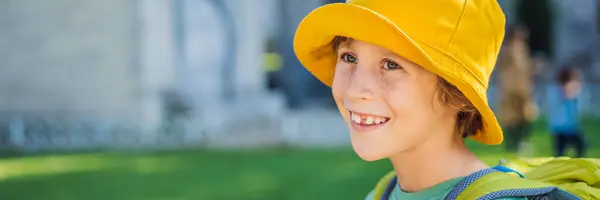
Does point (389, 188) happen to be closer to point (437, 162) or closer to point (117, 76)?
point (437, 162)

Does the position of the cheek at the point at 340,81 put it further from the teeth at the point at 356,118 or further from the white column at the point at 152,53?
the white column at the point at 152,53

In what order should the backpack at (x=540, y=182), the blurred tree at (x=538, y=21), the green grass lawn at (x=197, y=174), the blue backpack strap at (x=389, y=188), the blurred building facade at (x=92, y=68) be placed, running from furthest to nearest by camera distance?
1. the blurred tree at (x=538, y=21)
2. the blurred building facade at (x=92, y=68)
3. the green grass lawn at (x=197, y=174)
4. the blue backpack strap at (x=389, y=188)
5. the backpack at (x=540, y=182)

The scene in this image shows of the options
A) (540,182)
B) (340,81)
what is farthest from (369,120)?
(540,182)

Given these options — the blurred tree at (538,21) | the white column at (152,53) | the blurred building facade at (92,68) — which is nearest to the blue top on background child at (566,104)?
the blurred building facade at (92,68)

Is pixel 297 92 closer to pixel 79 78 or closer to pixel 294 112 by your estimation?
pixel 294 112

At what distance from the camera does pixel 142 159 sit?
10.6 meters

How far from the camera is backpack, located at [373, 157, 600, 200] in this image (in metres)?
1.98

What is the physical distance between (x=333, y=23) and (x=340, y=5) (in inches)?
3.5

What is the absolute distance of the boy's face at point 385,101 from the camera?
2.15 m

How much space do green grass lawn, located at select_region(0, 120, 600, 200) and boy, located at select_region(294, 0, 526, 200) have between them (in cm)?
502

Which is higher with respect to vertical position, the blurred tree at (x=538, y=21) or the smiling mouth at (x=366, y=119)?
the smiling mouth at (x=366, y=119)

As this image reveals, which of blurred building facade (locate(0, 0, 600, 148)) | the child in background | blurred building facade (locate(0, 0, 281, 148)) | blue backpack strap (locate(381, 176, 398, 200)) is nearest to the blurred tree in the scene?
blurred building facade (locate(0, 0, 600, 148))

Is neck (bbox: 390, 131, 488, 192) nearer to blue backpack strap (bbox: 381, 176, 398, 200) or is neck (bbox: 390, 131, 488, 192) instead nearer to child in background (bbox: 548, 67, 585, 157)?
blue backpack strap (bbox: 381, 176, 398, 200)

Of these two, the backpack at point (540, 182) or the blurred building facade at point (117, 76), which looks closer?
the backpack at point (540, 182)
